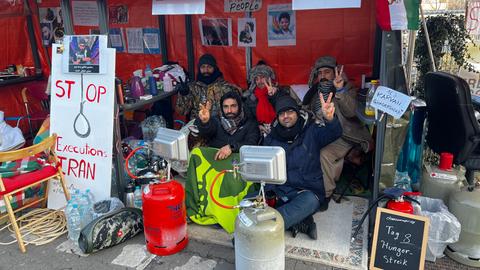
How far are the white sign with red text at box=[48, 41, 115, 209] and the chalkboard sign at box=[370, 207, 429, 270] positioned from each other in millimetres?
2365

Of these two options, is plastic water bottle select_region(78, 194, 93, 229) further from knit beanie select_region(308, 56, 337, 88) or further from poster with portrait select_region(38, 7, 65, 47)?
poster with portrait select_region(38, 7, 65, 47)

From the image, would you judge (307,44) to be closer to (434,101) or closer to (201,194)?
(434,101)

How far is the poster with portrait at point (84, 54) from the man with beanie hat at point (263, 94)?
5.35 ft

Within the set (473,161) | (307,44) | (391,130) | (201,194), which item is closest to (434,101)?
(473,161)

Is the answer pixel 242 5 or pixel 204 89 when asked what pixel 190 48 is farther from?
pixel 242 5

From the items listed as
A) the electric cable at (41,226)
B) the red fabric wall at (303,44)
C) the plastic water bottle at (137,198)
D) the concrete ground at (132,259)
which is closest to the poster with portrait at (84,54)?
the plastic water bottle at (137,198)

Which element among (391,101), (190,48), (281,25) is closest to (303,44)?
(281,25)

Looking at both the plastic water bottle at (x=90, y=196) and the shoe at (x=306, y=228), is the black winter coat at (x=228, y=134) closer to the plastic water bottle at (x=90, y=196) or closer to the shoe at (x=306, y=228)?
the shoe at (x=306, y=228)

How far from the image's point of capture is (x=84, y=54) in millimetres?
3619

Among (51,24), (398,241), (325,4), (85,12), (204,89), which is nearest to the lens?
(398,241)

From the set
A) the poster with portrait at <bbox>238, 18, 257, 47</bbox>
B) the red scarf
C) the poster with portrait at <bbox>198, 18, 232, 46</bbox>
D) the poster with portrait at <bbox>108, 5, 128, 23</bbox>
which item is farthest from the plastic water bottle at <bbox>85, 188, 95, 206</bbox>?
the poster with portrait at <bbox>108, 5, 128, 23</bbox>

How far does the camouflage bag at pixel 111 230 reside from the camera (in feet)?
10.3

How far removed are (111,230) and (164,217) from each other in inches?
20.7

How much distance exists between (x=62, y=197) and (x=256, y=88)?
7.64 ft
